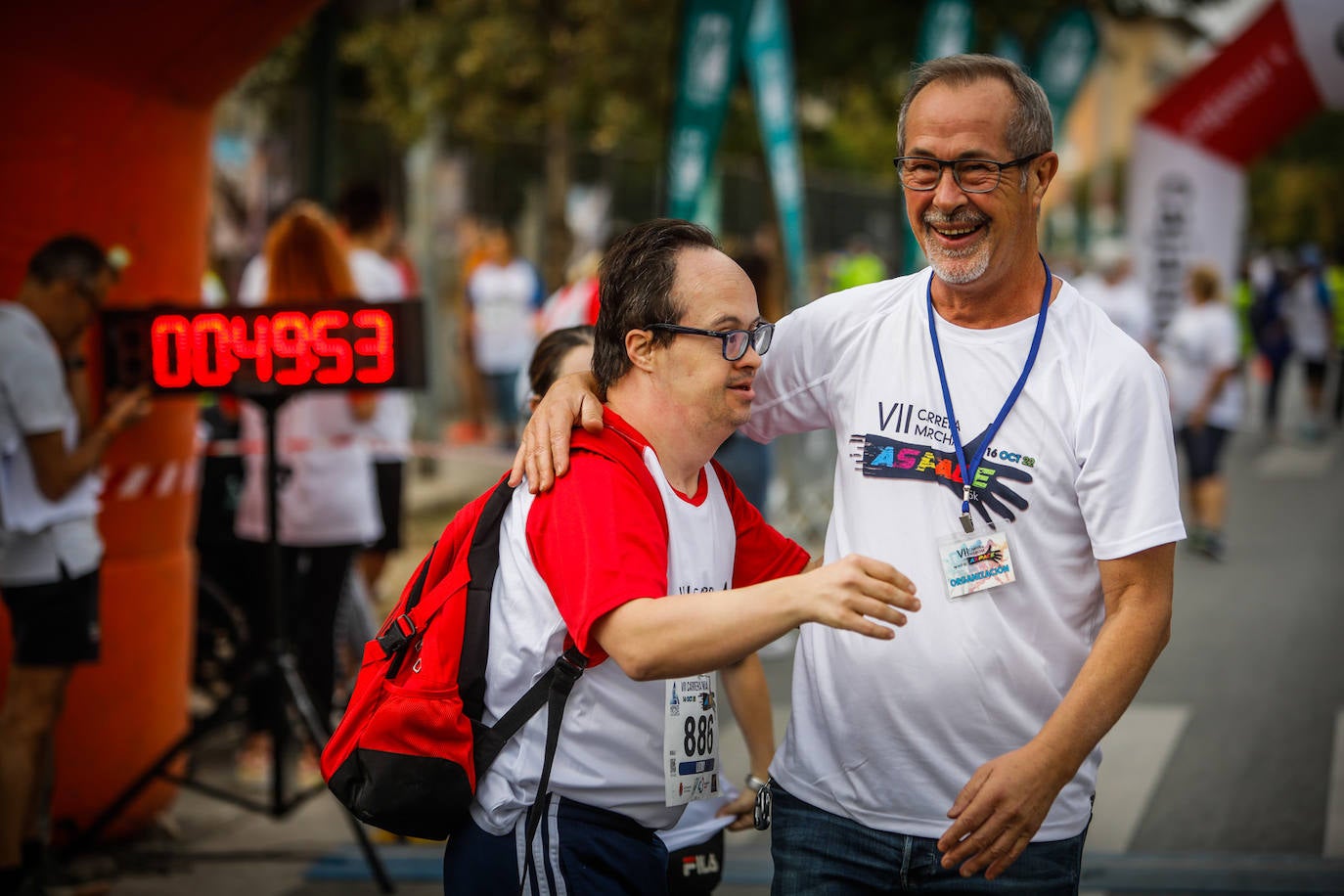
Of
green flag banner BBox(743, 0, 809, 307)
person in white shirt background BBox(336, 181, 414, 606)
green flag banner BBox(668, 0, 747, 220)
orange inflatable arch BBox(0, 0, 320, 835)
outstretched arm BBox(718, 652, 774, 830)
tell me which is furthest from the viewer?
green flag banner BBox(743, 0, 809, 307)

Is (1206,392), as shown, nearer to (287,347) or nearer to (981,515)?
(287,347)

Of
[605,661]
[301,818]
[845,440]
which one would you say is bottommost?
[301,818]

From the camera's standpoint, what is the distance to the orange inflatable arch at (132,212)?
4.68 meters

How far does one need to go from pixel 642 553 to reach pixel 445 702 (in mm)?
440

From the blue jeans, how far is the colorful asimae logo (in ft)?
1.98

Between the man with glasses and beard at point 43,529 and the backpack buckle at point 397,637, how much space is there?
92.7 inches

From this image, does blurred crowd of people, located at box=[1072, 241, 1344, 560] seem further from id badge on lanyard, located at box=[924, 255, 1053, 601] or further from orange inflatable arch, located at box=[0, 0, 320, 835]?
orange inflatable arch, located at box=[0, 0, 320, 835]

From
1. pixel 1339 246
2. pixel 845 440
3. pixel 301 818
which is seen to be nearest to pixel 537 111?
pixel 1339 246

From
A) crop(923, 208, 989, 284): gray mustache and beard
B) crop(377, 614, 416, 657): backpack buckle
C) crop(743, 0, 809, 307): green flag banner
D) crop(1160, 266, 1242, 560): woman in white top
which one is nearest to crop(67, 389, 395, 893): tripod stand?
crop(377, 614, 416, 657): backpack buckle

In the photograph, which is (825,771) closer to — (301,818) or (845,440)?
(845,440)

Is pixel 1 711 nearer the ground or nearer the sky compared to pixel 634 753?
nearer the ground

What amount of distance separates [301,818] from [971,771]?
12.2 ft

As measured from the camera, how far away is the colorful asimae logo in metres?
2.45

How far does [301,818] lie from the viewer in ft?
18.3
